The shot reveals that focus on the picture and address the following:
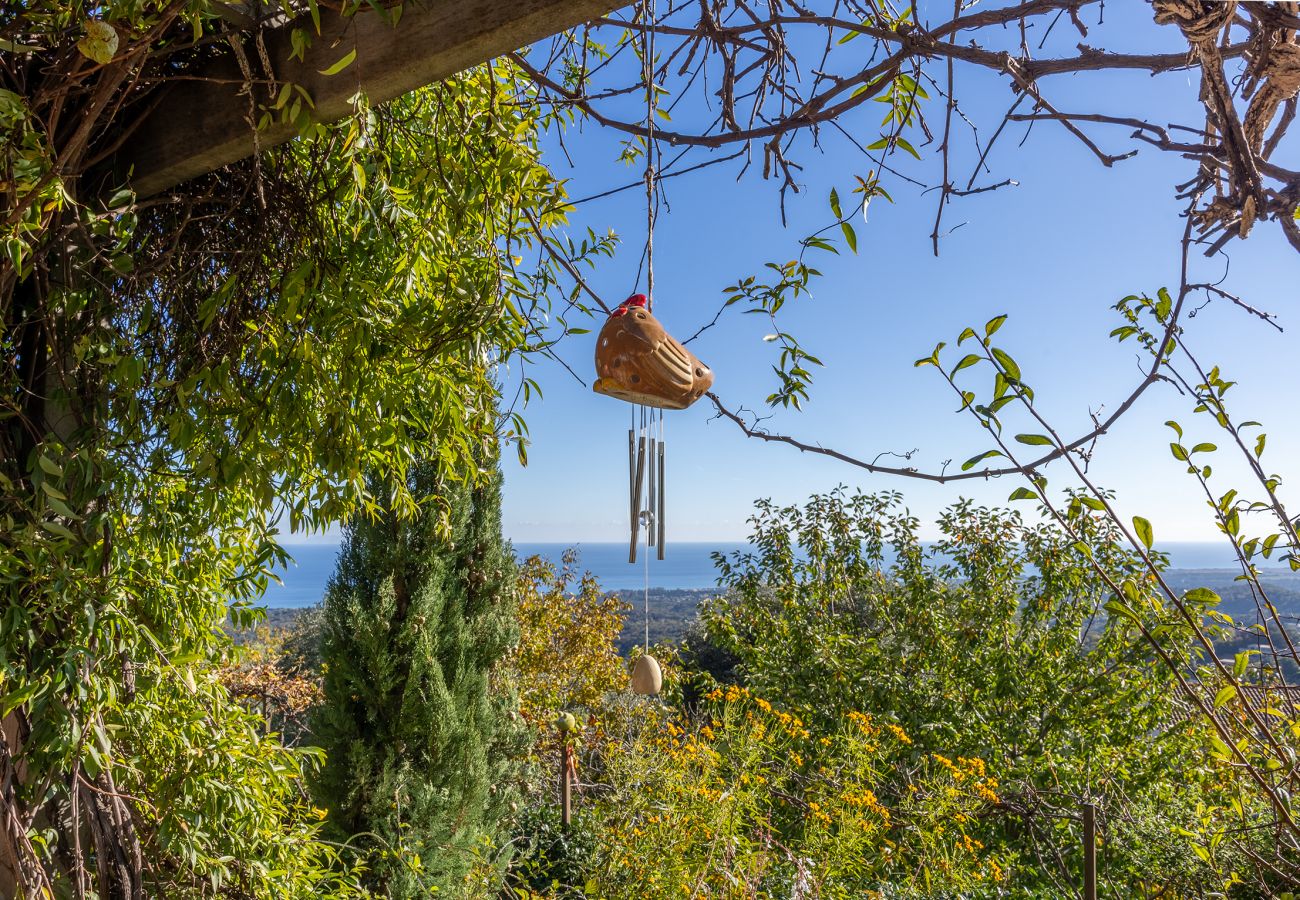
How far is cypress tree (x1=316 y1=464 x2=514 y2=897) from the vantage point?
10.7 ft

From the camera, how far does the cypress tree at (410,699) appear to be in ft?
10.7

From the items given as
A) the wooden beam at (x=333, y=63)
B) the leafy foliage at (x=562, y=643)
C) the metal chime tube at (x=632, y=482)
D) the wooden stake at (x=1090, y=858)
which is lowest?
the wooden stake at (x=1090, y=858)

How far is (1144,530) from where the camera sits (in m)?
0.75

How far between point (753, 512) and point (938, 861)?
2756 mm

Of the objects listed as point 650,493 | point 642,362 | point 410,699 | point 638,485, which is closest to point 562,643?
point 410,699

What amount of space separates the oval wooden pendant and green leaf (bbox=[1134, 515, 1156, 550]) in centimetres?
236

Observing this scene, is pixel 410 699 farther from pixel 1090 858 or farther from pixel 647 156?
pixel 647 156

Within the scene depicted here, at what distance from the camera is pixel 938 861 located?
2.92 m

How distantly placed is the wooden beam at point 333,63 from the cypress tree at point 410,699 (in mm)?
2145

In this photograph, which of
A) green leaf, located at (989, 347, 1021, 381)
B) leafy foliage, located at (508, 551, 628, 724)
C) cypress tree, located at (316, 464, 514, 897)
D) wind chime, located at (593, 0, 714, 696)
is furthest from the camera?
leafy foliage, located at (508, 551, 628, 724)

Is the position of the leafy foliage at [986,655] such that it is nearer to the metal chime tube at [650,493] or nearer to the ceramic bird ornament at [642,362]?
the metal chime tube at [650,493]

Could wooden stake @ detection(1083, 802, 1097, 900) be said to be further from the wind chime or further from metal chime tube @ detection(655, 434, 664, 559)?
the wind chime

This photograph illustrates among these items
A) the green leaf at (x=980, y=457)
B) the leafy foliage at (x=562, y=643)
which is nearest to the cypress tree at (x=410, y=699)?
the leafy foliage at (x=562, y=643)

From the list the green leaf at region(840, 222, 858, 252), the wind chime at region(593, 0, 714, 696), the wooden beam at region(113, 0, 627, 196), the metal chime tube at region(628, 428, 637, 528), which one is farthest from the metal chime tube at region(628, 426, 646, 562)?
the wooden beam at region(113, 0, 627, 196)
